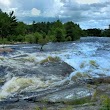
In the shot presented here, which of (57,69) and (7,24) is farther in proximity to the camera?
(7,24)

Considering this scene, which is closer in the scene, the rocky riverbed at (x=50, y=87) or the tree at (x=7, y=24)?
the rocky riverbed at (x=50, y=87)

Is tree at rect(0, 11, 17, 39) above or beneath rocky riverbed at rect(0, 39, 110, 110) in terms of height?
above

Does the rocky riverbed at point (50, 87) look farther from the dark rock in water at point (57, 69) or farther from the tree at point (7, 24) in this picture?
the tree at point (7, 24)

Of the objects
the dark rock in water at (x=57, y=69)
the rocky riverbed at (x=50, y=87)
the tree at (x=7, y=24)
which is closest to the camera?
the rocky riverbed at (x=50, y=87)

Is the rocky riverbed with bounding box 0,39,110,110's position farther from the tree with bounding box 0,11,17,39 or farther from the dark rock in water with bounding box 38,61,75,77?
the tree with bounding box 0,11,17,39

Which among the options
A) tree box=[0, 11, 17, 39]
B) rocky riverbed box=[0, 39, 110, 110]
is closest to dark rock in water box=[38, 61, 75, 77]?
rocky riverbed box=[0, 39, 110, 110]

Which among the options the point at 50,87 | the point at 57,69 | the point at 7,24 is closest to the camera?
the point at 50,87

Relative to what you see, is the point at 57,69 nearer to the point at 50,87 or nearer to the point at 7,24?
the point at 50,87

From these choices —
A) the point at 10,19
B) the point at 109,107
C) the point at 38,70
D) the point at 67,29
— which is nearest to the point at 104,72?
the point at 38,70

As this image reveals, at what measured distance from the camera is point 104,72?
23500mm

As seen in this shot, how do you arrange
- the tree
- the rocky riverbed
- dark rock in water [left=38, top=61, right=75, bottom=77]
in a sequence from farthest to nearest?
the tree
dark rock in water [left=38, top=61, right=75, bottom=77]
the rocky riverbed

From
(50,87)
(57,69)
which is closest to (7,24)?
(57,69)

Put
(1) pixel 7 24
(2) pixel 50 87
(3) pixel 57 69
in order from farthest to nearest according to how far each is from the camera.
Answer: (1) pixel 7 24, (3) pixel 57 69, (2) pixel 50 87

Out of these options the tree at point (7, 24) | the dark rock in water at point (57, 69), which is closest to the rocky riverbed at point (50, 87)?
the dark rock in water at point (57, 69)
